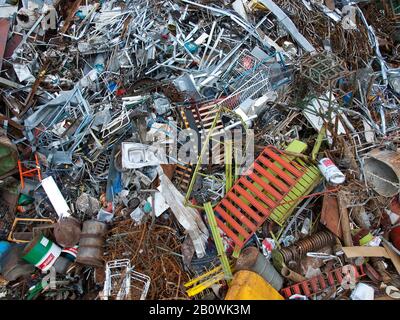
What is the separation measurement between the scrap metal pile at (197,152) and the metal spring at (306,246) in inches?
0.9

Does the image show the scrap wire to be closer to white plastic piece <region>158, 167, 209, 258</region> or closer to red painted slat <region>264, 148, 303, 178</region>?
white plastic piece <region>158, 167, 209, 258</region>

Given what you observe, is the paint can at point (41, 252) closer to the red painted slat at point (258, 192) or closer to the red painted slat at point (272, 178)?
the red painted slat at point (258, 192)

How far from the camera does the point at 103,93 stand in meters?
6.71

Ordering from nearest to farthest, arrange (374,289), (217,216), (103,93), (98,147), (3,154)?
(374,289), (217,216), (3,154), (98,147), (103,93)

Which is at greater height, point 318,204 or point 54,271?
point 318,204

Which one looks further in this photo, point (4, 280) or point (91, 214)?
point (91, 214)

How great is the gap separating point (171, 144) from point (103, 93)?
1.76 metres

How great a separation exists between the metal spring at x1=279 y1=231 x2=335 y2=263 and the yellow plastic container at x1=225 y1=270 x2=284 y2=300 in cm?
59

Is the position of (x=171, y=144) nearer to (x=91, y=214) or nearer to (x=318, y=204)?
(x=91, y=214)

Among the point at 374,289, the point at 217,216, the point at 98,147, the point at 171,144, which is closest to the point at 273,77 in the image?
the point at 171,144

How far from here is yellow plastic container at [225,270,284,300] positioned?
451 centimetres

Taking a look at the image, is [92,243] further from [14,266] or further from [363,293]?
[363,293]

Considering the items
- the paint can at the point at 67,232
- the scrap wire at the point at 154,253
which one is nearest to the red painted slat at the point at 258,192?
the scrap wire at the point at 154,253

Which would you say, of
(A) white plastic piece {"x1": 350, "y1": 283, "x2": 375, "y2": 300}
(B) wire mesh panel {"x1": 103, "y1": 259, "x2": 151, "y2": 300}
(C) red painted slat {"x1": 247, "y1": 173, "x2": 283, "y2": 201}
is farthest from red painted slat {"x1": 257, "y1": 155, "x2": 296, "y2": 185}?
(B) wire mesh panel {"x1": 103, "y1": 259, "x2": 151, "y2": 300}
